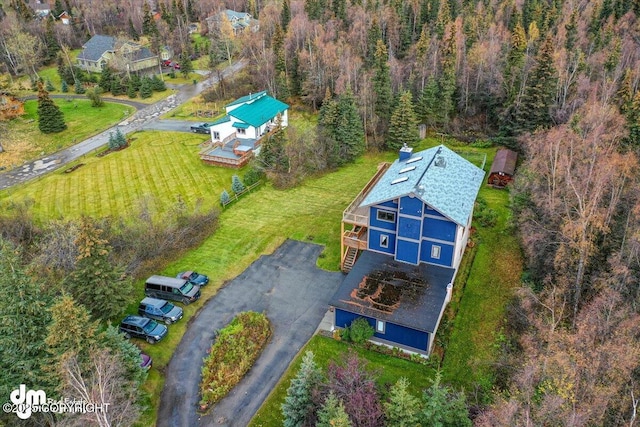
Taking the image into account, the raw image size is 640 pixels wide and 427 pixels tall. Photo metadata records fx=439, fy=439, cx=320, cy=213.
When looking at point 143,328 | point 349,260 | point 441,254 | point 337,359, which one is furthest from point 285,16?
point 337,359

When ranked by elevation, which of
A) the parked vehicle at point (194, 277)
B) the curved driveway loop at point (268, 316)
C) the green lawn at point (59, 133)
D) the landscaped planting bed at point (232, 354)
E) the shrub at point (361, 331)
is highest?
the shrub at point (361, 331)

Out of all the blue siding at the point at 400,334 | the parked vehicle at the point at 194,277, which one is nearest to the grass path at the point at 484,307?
the blue siding at the point at 400,334

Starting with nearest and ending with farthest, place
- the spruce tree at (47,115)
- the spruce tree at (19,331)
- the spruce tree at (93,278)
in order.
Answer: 1. the spruce tree at (19,331)
2. the spruce tree at (93,278)
3. the spruce tree at (47,115)

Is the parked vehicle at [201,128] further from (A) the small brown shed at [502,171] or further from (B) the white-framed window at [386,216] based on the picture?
(B) the white-framed window at [386,216]

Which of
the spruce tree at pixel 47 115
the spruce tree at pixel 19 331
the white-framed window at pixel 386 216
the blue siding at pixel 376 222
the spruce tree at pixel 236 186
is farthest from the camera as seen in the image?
the spruce tree at pixel 47 115

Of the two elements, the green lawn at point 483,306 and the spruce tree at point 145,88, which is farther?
the spruce tree at point 145,88

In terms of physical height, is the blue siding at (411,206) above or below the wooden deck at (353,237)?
above

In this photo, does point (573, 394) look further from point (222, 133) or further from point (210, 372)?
point (222, 133)
